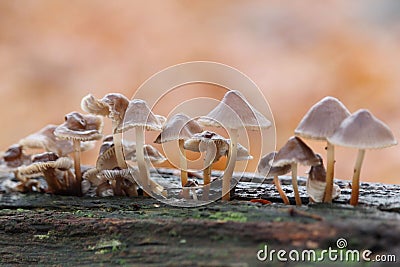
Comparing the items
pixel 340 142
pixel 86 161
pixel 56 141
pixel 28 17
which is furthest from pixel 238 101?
pixel 28 17

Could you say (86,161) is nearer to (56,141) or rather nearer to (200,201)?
(56,141)

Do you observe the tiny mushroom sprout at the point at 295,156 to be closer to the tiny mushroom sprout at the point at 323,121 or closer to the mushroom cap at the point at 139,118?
the tiny mushroom sprout at the point at 323,121

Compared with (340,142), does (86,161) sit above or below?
below

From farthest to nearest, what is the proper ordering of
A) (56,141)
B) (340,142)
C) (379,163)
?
(379,163) → (56,141) → (340,142)

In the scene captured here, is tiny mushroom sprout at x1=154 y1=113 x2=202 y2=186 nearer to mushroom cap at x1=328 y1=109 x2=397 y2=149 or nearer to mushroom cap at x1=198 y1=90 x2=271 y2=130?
mushroom cap at x1=198 y1=90 x2=271 y2=130

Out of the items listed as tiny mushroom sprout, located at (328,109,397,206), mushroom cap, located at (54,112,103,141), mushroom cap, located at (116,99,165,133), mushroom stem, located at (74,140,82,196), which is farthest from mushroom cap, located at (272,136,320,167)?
mushroom stem, located at (74,140,82,196)

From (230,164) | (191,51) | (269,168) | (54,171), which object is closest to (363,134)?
(269,168)
